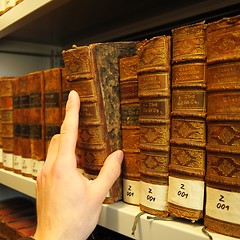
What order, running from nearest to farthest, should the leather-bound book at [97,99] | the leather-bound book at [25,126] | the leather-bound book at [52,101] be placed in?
the leather-bound book at [97,99] → the leather-bound book at [52,101] → the leather-bound book at [25,126]

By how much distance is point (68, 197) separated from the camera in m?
0.49

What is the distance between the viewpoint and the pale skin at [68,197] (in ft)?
1.59

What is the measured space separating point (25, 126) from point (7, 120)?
12 cm

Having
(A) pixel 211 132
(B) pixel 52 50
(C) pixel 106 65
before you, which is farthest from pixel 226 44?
(B) pixel 52 50

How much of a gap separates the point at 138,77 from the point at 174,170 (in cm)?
16

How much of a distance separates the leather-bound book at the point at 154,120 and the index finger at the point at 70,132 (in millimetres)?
110

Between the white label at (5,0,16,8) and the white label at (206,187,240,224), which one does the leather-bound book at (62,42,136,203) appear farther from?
the white label at (5,0,16,8)

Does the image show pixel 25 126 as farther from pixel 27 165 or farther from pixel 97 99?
pixel 97 99

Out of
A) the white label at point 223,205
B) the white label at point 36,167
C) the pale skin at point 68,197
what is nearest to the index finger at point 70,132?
the pale skin at point 68,197

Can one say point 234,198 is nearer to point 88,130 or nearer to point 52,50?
point 88,130

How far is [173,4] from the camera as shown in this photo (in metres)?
0.84

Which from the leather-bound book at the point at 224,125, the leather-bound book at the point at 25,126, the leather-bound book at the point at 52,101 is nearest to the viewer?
the leather-bound book at the point at 224,125

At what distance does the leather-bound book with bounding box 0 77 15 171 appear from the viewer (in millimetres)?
974

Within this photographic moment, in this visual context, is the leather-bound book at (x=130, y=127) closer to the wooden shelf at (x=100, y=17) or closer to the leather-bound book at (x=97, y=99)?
the leather-bound book at (x=97, y=99)
